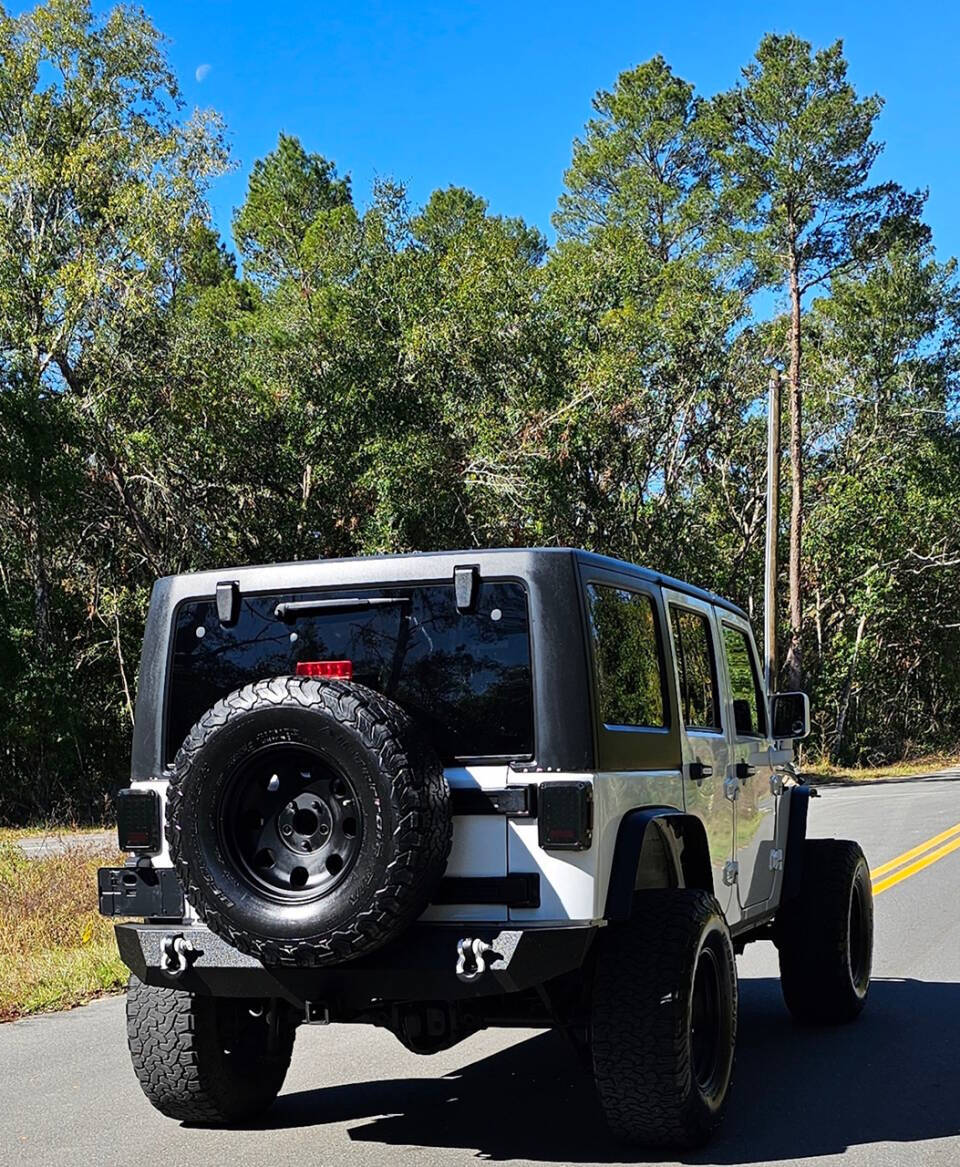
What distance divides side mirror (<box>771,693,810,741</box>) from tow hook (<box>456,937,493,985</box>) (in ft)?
10.6

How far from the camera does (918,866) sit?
14.8 metres

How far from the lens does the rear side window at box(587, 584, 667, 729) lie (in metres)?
5.38

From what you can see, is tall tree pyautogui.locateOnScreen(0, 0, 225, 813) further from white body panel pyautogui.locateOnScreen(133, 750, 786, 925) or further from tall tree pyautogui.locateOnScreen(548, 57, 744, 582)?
white body panel pyautogui.locateOnScreen(133, 750, 786, 925)

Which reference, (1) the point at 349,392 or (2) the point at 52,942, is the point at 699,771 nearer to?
(2) the point at 52,942

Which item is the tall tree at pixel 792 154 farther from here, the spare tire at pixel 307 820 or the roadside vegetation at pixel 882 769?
the spare tire at pixel 307 820

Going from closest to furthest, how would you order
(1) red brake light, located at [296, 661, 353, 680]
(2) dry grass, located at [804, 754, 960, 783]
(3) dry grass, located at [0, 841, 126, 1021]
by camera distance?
(1) red brake light, located at [296, 661, 353, 680], (3) dry grass, located at [0, 841, 126, 1021], (2) dry grass, located at [804, 754, 960, 783]

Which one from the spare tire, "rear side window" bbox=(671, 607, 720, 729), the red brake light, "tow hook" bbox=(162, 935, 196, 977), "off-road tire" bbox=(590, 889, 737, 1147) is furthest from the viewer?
"rear side window" bbox=(671, 607, 720, 729)

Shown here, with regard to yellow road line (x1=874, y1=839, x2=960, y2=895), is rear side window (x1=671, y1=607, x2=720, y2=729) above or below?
above

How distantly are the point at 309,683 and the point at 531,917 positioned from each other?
3.57 ft

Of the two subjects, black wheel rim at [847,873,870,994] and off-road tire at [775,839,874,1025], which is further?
black wheel rim at [847,873,870,994]

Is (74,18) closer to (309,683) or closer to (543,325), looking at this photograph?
(543,325)

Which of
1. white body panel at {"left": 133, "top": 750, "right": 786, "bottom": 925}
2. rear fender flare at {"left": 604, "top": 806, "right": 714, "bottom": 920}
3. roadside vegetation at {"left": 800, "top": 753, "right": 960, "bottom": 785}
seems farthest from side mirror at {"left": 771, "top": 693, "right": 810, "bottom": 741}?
roadside vegetation at {"left": 800, "top": 753, "right": 960, "bottom": 785}

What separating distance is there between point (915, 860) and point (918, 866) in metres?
0.56

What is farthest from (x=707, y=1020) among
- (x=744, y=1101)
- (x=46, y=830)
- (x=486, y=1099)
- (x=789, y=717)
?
(x=46, y=830)
